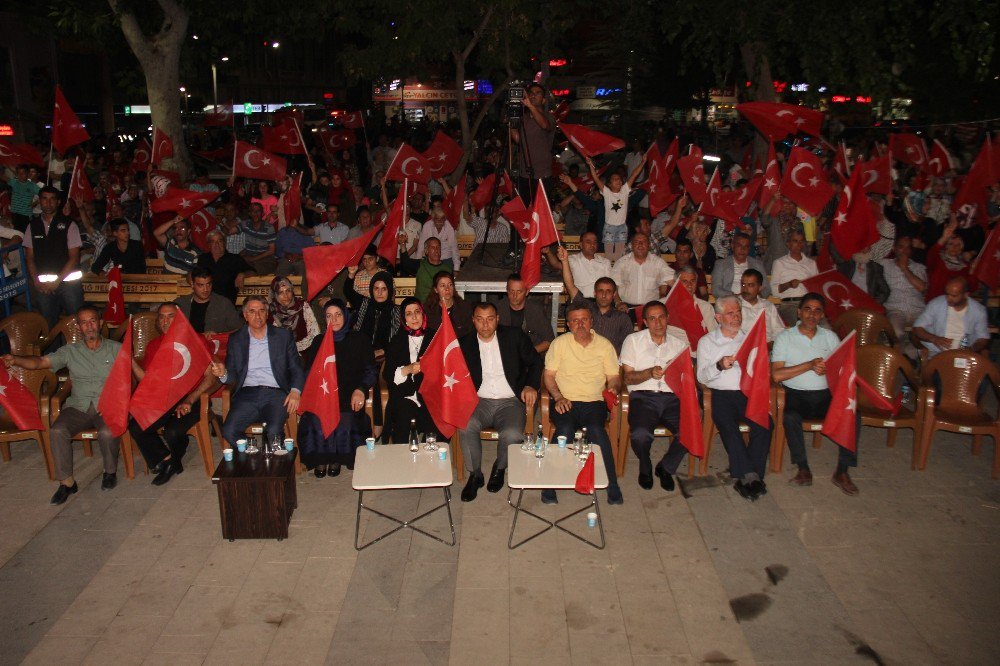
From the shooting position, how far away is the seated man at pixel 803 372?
24.4ft

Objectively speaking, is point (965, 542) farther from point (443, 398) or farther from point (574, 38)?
point (574, 38)

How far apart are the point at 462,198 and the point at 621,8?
1050cm

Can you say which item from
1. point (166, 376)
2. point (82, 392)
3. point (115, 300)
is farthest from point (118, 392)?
point (115, 300)

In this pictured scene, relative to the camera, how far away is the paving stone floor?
5250 millimetres

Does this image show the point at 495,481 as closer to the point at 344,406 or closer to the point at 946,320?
the point at 344,406

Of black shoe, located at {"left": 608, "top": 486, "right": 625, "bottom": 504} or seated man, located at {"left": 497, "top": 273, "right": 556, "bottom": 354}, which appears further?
seated man, located at {"left": 497, "top": 273, "right": 556, "bottom": 354}

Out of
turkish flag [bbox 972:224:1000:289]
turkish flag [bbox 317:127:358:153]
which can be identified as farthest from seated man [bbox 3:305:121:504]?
turkish flag [bbox 317:127:358:153]

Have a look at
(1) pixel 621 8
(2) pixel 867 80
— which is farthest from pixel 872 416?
(1) pixel 621 8

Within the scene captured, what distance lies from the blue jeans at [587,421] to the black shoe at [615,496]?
20 cm

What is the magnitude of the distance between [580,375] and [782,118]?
5890 mm

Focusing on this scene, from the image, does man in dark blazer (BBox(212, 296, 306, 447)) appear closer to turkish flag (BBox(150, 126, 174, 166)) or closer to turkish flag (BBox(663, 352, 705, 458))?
turkish flag (BBox(663, 352, 705, 458))

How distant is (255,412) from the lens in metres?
7.44

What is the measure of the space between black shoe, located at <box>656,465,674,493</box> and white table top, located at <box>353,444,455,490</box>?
205 centimetres

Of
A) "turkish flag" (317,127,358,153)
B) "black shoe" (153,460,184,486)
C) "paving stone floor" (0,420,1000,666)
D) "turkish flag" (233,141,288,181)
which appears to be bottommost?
"paving stone floor" (0,420,1000,666)
